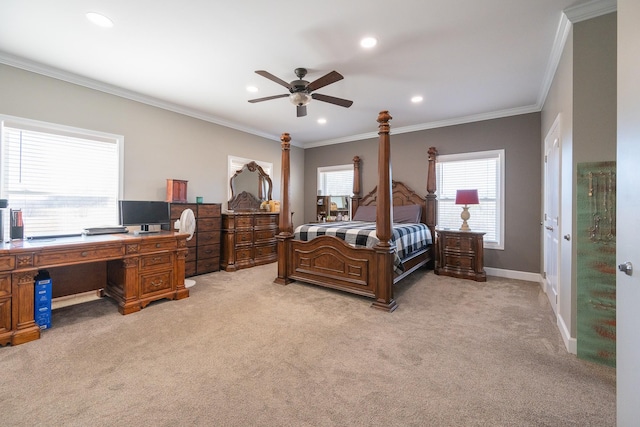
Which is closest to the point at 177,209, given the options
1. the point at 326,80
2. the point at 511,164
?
the point at 326,80

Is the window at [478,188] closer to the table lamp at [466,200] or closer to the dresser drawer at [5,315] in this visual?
the table lamp at [466,200]

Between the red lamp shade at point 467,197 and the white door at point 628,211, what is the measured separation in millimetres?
3364

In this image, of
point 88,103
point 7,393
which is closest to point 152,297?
point 7,393

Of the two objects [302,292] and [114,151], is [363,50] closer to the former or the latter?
[302,292]

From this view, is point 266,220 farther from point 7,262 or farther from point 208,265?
point 7,262

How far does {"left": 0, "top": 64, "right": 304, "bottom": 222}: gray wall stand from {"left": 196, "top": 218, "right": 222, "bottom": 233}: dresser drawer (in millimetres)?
543

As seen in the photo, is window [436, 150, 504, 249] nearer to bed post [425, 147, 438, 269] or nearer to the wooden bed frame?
bed post [425, 147, 438, 269]

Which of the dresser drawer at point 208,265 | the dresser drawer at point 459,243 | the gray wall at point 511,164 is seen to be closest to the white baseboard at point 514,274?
the gray wall at point 511,164

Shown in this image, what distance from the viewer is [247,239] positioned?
5.03 m

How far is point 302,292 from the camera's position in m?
3.67

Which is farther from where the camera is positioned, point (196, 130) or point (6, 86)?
point (196, 130)

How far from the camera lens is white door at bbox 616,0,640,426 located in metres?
1.04

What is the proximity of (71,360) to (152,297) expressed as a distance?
111 cm

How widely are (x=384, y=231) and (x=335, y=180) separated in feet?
11.9
